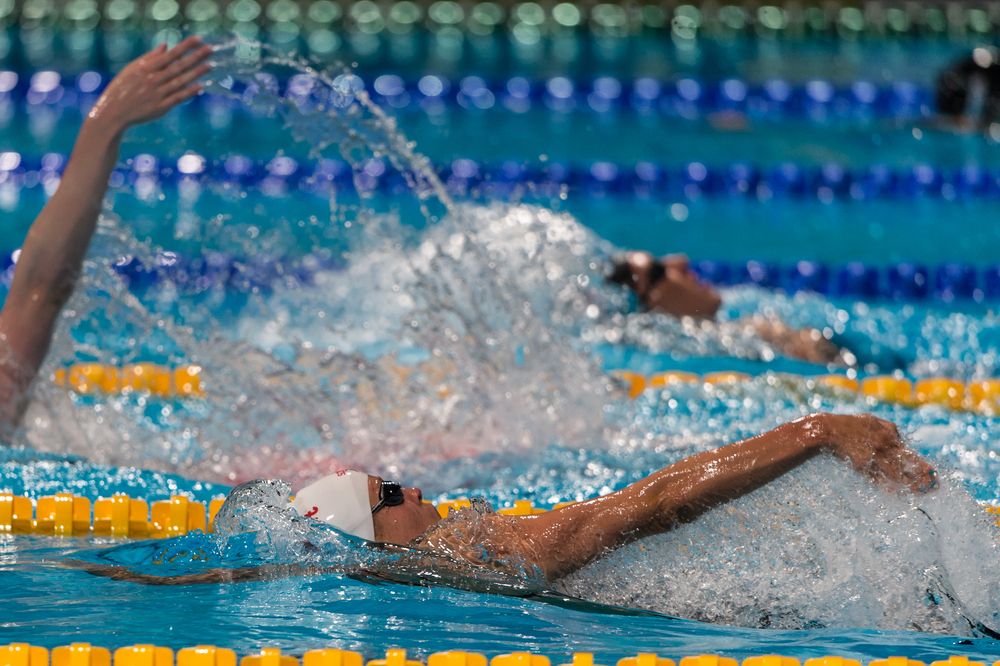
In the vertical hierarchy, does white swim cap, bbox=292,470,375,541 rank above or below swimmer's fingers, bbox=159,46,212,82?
below

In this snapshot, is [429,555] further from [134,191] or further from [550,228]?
[134,191]

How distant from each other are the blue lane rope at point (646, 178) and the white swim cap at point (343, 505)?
172 inches

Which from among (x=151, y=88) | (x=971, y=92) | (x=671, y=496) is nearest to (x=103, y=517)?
(x=151, y=88)

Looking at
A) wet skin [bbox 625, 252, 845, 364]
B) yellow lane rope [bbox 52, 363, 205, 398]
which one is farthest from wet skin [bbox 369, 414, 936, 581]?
wet skin [bbox 625, 252, 845, 364]

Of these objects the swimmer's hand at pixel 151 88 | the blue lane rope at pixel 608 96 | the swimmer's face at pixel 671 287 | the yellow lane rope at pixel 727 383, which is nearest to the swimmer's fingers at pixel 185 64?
the swimmer's hand at pixel 151 88

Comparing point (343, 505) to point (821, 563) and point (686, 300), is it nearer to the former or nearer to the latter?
point (821, 563)

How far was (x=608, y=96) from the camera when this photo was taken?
854cm

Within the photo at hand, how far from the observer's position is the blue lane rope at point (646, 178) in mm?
6840

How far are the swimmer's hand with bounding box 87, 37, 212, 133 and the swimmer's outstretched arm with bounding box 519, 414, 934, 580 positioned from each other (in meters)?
1.52

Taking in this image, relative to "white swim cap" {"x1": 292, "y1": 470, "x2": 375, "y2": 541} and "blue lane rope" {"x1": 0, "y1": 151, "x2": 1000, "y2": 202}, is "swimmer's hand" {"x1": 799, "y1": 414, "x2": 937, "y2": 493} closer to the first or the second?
"white swim cap" {"x1": 292, "y1": 470, "x2": 375, "y2": 541}

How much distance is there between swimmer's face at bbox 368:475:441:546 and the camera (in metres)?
2.54

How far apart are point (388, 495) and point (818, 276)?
148 inches

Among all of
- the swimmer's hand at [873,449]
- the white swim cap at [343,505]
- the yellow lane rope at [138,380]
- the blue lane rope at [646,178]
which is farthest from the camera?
the blue lane rope at [646,178]

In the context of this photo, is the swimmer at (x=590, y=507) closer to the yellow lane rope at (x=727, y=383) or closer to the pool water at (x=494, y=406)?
the pool water at (x=494, y=406)
